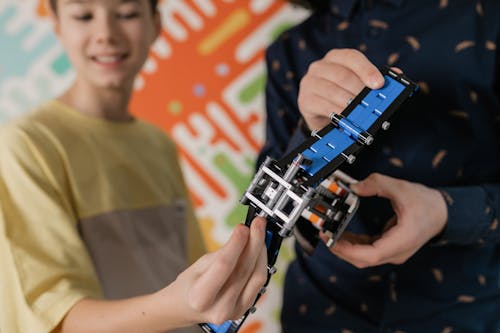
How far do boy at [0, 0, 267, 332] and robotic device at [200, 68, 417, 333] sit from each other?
2 cm

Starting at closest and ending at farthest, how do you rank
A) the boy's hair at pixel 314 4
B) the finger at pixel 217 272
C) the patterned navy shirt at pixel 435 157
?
the finger at pixel 217 272, the patterned navy shirt at pixel 435 157, the boy's hair at pixel 314 4

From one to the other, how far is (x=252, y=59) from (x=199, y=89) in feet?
0.34

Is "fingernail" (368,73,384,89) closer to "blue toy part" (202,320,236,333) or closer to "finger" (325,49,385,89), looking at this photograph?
"finger" (325,49,385,89)

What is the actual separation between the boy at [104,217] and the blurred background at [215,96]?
14 cm

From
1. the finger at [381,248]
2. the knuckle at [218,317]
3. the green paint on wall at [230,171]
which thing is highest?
the knuckle at [218,317]

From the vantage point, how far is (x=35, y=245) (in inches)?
21.6

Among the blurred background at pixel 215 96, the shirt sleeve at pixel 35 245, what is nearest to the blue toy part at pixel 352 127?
the shirt sleeve at pixel 35 245

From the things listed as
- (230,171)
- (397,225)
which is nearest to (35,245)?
(397,225)

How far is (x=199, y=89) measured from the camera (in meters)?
0.97

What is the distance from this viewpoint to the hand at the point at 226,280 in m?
0.39

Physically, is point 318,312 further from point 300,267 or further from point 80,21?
point 80,21

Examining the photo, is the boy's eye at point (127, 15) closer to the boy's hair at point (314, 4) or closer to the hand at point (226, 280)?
the boy's hair at point (314, 4)

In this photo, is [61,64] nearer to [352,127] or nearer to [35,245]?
[35,245]

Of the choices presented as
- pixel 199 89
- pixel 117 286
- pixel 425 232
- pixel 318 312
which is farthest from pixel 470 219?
pixel 199 89
